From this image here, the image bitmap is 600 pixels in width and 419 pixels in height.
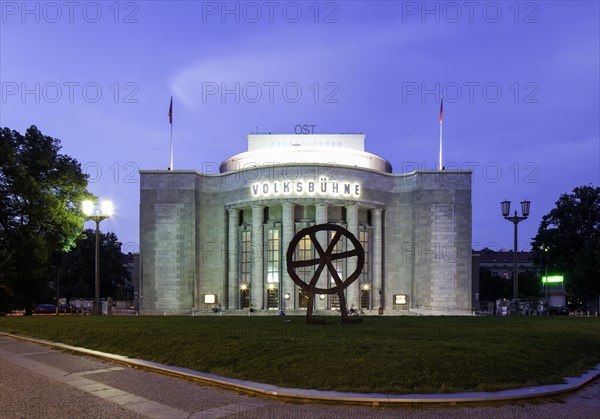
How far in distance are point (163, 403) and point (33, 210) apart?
4528cm

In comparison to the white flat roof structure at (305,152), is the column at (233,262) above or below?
below

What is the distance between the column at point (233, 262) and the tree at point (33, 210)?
22107mm

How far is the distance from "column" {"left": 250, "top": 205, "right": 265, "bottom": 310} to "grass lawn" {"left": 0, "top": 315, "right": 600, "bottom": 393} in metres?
45.6

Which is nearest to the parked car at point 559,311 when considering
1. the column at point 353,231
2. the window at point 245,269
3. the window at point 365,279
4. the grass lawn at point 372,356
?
the window at point 365,279

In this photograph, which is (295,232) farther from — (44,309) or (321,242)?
(44,309)

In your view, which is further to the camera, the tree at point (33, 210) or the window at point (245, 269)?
the window at point (245, 269)

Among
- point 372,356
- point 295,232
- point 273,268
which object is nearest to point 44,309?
point 273,268

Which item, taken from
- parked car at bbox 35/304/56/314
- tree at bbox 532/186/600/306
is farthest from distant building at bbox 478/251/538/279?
parked car at bbox 35/304/56/314

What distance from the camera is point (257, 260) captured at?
72062mm

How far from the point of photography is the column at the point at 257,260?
7131cm

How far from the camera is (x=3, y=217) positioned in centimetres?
5309

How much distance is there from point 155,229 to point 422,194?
3659cm

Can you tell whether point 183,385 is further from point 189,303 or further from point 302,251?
point 189,303

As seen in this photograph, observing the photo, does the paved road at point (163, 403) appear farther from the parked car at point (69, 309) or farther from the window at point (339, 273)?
the parked car at point (69, 309)
